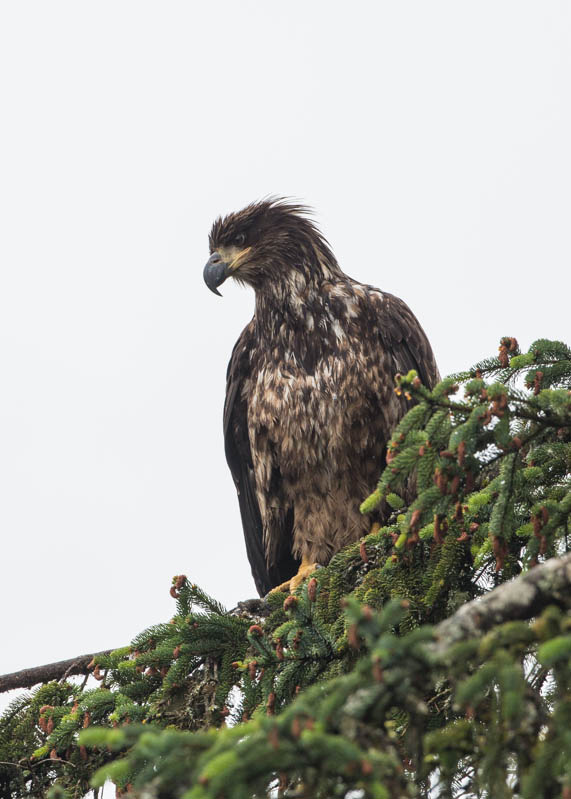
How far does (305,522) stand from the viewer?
543 cm

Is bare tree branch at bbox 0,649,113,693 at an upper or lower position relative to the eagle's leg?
lower

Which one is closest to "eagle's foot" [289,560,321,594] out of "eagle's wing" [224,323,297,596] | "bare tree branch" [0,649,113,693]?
"eagle's wing" [224,323,297,596]

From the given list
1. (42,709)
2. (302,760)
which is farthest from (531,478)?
(42,709)

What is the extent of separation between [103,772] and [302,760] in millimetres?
399

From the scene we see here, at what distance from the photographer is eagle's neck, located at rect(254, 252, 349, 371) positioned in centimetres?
528

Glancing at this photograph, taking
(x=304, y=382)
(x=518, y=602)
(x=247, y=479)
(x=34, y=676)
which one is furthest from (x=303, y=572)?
(x=518, y=602)

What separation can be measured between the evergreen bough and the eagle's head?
239cm

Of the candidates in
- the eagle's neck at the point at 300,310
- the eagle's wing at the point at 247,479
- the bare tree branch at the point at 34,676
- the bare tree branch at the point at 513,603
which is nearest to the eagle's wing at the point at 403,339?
the eagle's neck at the point at 300,310

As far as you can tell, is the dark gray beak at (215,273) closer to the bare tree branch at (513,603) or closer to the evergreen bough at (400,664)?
the evergreen bough at (400,664)

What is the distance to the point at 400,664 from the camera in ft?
5.01

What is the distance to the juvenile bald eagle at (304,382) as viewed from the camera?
16.9ft

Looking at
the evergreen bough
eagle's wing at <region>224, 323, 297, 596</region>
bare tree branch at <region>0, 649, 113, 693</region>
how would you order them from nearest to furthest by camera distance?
the evergreen bough, bare tree branch at <region>0, 649, 113, 693</region>, eagle's wing at <region>224, 323, 297, 596</region>

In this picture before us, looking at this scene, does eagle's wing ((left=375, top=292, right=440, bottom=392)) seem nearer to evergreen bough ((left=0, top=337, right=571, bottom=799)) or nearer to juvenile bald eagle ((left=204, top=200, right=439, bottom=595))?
juvenile bald eagle ((left=204, top=200, right=439, bottom=595))

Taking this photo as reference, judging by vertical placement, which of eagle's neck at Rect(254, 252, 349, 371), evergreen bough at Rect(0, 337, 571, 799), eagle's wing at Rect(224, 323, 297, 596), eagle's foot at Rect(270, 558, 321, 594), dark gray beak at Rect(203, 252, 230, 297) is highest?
dark gray beak at Rect(203, 252, 230, 297)
